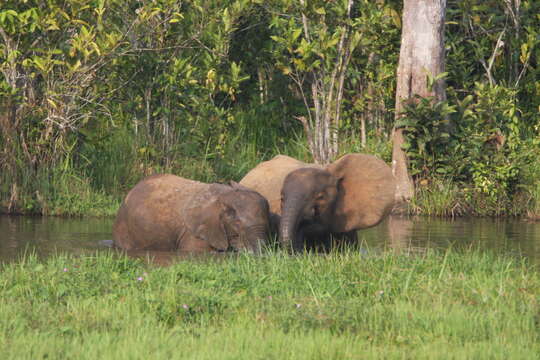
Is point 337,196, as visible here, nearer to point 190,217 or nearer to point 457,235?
point 190,217

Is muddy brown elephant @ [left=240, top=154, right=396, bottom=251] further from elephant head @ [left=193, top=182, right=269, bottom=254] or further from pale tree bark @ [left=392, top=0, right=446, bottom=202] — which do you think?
pale tree bark @ [left=392, top=0, right=446, bottom=202]

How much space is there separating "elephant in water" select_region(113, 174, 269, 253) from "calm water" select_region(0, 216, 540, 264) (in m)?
0.46

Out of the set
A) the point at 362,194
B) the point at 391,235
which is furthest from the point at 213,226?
the point at 391,235

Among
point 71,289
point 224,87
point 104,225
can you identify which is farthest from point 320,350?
point 224,87

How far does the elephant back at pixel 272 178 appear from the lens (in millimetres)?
12680

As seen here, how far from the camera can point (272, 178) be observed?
42.8 ft

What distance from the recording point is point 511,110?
56.5 feet

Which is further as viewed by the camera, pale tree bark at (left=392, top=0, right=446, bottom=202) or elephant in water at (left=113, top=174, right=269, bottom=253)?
pale tree bark at (left=392, top=0, right=446, bottom=202)

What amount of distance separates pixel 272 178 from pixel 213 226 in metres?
1.53

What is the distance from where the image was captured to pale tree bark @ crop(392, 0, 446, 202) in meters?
17.0

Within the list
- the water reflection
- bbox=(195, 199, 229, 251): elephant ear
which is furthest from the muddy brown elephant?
→ bbox=(195, 199, 229, 251): elephant ear

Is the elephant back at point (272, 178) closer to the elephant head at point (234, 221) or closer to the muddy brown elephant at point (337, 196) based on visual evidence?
the muddy brown elephant at point (337, 196)

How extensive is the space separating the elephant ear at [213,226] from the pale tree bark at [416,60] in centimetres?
601

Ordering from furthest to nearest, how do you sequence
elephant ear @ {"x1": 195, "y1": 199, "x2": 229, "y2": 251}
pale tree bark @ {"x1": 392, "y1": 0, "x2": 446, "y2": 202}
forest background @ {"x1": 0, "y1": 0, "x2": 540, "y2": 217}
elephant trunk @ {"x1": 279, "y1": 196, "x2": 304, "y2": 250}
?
1. pale tree bark @ {"x1": 392, "y1": 0, "x2": 446, "y2": 202}
2. forest background @ {"x1": 0, "y1": 0, "x2": 540, "y2": 217}
3. elephant ear @ {"x1": 195, "y1": 199, "x2": 229, "y2": 251}
4. elephant trunk @ {"x1": 279, "y1": 196, "x2": 304, "y2": 250}
